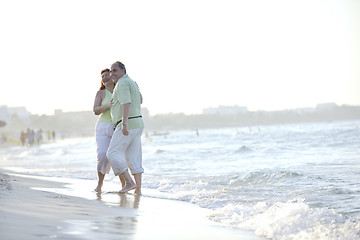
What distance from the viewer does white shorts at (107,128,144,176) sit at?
5.66 m

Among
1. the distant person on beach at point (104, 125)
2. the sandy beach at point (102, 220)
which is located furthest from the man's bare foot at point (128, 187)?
the sandy beach at point (102, 220)

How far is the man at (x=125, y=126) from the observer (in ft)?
18.2

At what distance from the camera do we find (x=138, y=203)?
5008mm

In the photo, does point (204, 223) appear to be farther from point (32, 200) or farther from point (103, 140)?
point (103, 140)

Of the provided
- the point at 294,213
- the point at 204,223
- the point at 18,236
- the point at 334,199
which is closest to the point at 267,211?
the point at 294,213

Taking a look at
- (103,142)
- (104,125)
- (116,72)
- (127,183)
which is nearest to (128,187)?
(127,183)

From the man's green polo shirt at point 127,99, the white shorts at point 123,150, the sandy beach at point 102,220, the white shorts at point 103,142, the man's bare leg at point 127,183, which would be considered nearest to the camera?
the sandy beach at point 102,220

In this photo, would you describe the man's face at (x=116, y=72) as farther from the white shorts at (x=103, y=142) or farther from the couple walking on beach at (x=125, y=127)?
the white shorts at (x=103, y=142)

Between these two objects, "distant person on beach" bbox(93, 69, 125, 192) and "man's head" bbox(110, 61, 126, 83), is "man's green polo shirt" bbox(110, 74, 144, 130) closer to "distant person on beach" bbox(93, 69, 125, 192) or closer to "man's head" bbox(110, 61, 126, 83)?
"man's head" bbox(110, 61, 126, 83)

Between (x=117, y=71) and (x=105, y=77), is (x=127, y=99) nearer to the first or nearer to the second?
(x=117, y=71)

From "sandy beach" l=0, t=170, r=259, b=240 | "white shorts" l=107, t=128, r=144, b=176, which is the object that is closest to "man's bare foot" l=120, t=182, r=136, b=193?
"white shorts" l=107, t=128, r=144, b=176

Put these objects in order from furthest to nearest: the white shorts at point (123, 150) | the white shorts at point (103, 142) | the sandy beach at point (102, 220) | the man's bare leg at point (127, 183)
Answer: the white shorts at point (103, 142) → the man's bare leg at point (127, 183) → the white shorts at point (123, 150) → the sandy beach at point (102, 220)

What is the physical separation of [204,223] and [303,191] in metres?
2.40

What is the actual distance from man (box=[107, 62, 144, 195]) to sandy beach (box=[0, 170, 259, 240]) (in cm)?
71
